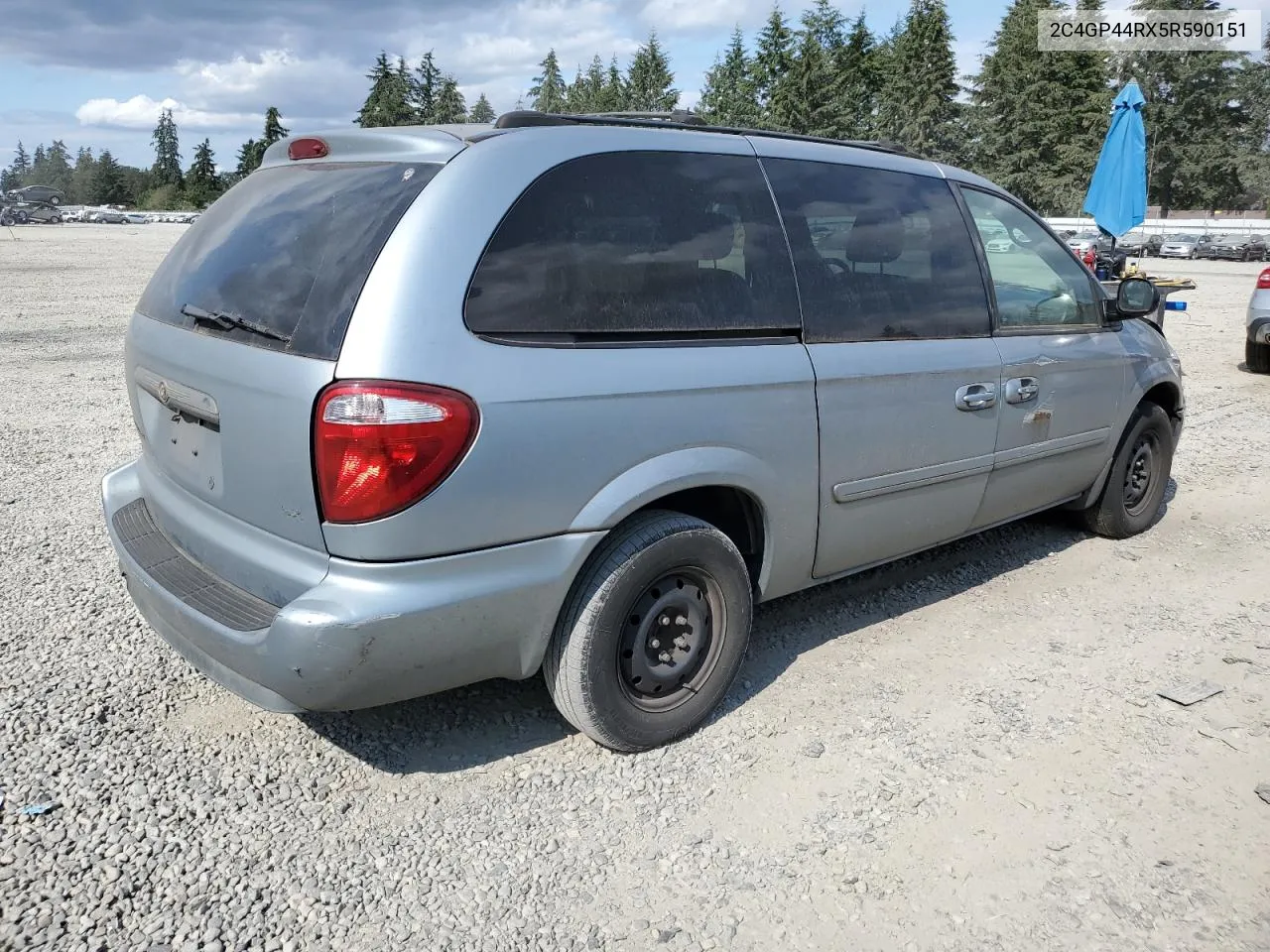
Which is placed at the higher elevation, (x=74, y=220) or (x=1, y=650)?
(x=74, y=220)

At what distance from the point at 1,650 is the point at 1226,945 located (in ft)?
12.9

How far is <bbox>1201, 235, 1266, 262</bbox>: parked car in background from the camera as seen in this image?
133ft

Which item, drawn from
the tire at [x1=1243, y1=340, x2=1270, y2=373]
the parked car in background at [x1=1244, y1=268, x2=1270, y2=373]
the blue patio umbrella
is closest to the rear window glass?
the parked car in background at [x1=1244, y1=268, x2=1270, y2=373]

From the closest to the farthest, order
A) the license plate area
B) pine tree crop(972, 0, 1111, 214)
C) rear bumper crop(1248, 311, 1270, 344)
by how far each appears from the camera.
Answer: the license plate area
rear bumper crop(1248, 311, 1270, 344)
pine tree crop(972, 0, 1111, 214)

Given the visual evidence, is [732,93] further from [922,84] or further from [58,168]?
[58,168]

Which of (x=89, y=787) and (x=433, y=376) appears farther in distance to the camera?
(x=89, y=787)

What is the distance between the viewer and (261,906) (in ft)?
7.95

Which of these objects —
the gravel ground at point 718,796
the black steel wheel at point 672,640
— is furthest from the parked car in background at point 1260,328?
the black steel wheel at point 672,640

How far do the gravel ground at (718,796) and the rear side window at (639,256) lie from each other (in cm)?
136

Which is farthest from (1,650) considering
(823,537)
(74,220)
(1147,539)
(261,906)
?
(74,220)

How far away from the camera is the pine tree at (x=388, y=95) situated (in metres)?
79.7

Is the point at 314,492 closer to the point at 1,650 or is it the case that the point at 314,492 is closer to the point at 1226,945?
the point at 1,650

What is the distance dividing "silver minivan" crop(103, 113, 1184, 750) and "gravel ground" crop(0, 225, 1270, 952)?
0.37 m

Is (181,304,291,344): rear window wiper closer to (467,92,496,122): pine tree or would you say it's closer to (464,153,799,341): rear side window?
(464,153,799,341): rear side window
